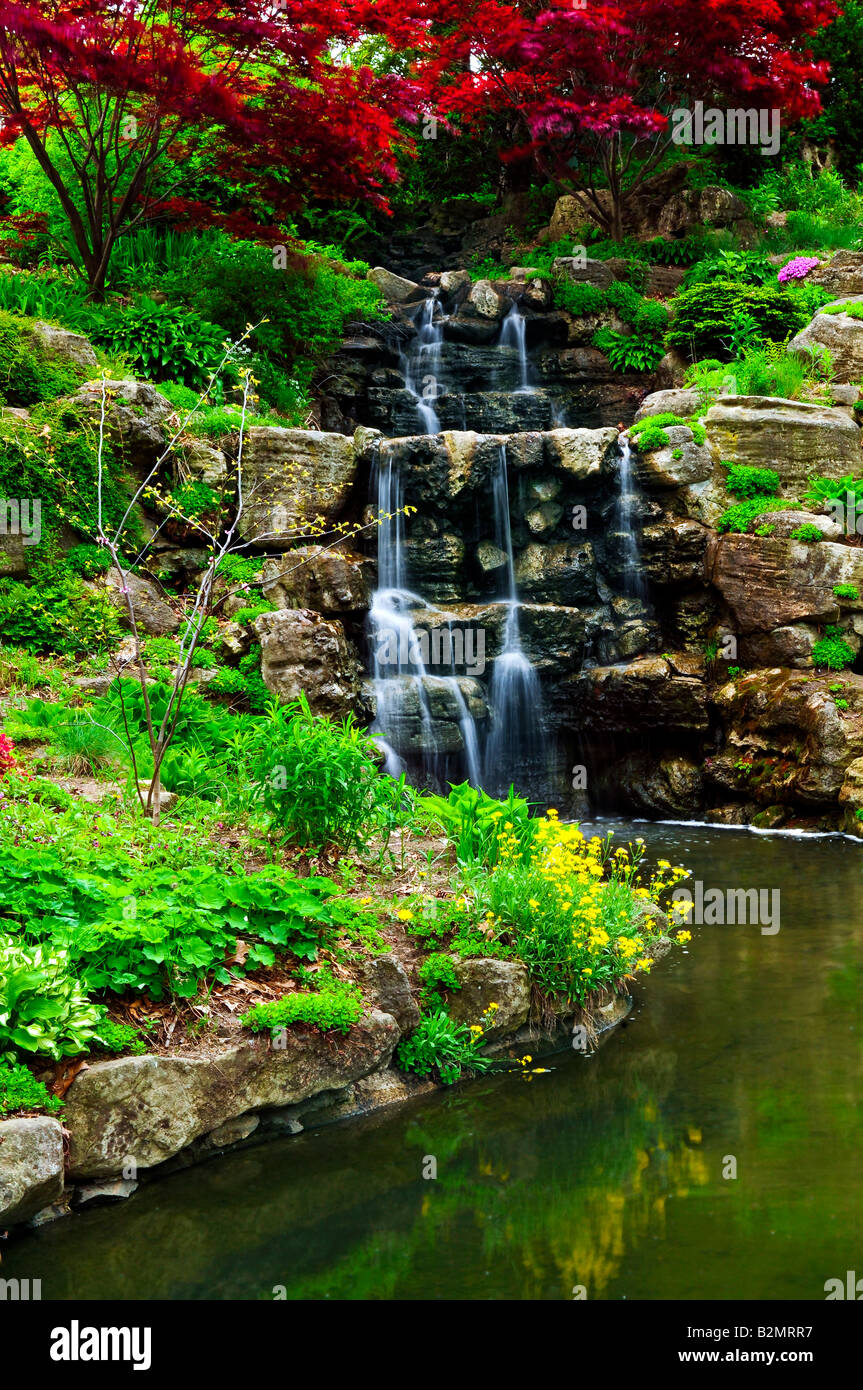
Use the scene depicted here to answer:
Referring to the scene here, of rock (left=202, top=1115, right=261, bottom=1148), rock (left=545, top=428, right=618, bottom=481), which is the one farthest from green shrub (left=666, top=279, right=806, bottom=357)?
rock (left=202, top=1115, right=261, bottom=1148)

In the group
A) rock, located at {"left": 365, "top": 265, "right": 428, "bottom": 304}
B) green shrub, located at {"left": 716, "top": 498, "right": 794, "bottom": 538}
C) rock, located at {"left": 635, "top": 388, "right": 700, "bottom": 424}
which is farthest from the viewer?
rock, located at {"left": 365, "top": 265, "right": 428, "bottom": 304}

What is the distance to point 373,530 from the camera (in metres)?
12.1

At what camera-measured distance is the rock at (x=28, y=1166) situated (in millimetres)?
3967

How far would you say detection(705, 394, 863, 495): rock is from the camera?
12266 mm

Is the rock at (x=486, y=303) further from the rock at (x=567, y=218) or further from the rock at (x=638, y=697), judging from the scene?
the rock at (x=638, y=697)

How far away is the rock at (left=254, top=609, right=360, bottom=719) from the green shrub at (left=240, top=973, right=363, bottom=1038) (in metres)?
4.51

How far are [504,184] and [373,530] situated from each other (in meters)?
12.4

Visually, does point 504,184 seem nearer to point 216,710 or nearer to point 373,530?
point 373,530

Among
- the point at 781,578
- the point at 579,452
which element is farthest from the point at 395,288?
the point at 781,578

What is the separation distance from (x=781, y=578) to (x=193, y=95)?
26.9 ft

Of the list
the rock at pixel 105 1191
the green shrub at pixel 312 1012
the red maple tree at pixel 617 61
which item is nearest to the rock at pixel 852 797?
the green shrub at pixel 312 1012

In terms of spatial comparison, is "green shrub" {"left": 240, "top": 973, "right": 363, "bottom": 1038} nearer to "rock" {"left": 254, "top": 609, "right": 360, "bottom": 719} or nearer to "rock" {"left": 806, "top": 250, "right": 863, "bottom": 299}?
"rock" {"left": 254, "top": 609, "right": 360, "bottom": 719}

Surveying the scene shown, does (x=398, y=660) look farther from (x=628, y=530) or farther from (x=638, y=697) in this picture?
(x=628, y=530)

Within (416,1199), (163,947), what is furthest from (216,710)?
(416,1199)
